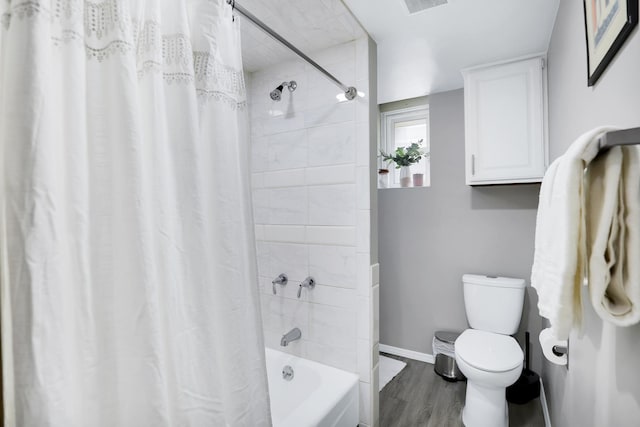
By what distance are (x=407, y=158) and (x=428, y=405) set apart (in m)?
1.98

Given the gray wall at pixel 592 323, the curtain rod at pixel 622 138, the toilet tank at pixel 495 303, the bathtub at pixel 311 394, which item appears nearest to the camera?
the curtain rod at pixel 622 138

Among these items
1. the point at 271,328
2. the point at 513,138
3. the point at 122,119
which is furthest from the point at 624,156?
the point at 271,328

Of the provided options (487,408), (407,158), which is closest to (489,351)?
(487,408)

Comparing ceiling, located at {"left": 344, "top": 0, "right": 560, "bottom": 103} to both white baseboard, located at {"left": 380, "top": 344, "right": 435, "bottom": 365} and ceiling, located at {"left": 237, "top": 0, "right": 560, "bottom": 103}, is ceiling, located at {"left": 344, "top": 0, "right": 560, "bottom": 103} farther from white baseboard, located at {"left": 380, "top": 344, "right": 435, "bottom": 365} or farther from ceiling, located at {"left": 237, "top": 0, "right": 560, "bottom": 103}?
white baseboard, located at {"left": 380, "top": 344, "right": 435, "bottom": 365}

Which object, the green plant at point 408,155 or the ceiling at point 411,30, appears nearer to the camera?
the ceiling at point 411,30

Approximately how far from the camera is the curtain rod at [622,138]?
0.47 meters

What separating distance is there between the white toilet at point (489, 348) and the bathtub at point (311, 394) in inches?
30.6

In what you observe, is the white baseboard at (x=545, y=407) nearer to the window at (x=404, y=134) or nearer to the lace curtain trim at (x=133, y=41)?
the window at (x=404, y=134)

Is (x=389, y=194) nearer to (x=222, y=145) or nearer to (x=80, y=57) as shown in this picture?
(x=222, y=145)

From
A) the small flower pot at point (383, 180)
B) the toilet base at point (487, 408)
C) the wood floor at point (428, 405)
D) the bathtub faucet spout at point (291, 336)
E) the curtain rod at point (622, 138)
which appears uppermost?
the small flower pot at point (383, 180)

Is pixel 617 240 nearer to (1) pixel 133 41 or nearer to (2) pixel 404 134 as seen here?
(1) pixel 133 41

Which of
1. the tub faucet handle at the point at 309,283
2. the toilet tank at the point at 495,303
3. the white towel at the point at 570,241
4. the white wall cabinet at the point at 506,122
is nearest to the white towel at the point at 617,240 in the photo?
the white towel at the point at 570,241

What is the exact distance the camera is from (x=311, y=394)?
5.28 feet

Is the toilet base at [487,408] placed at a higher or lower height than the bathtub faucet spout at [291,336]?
lower
